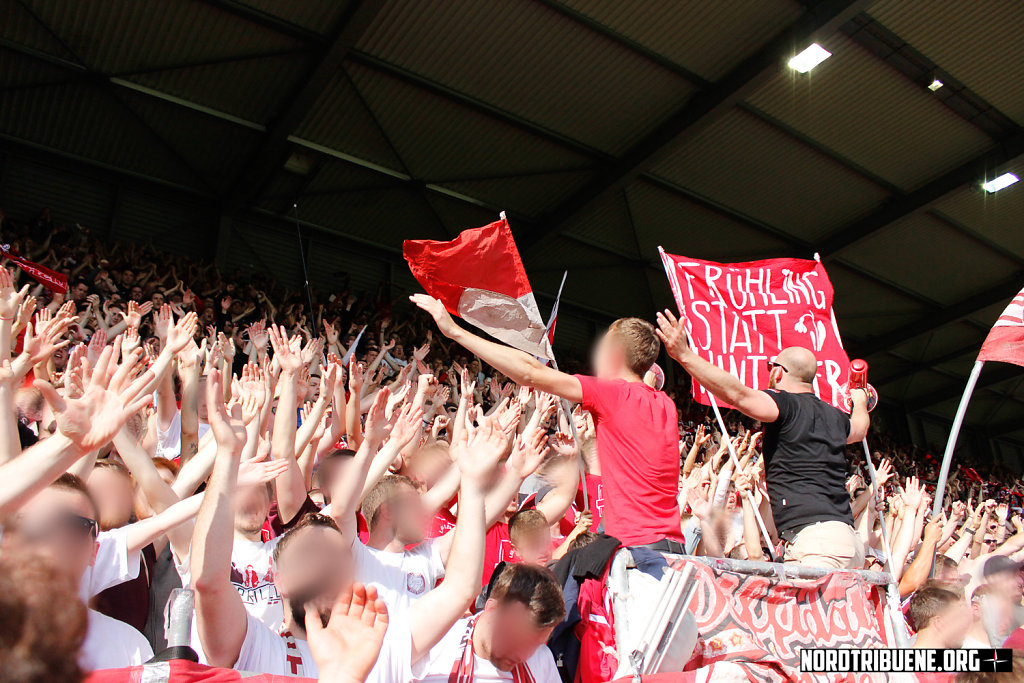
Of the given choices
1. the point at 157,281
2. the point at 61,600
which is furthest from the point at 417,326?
the point at 61,600

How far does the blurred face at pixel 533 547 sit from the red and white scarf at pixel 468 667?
2.94 ft

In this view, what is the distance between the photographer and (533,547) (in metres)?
3.72

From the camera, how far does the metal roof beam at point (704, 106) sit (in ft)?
34.3

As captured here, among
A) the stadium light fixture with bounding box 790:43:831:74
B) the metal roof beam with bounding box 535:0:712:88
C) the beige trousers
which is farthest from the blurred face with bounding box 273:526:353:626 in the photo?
the stadium light fixture with bounding box 790:43:831:74

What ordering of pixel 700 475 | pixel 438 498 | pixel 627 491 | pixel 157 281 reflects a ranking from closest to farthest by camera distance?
1. pixel 627 491
2. pixel 438 498
3. pixel 700 475
4. pixel 157 281

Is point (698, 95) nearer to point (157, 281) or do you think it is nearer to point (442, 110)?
point (442, 110)

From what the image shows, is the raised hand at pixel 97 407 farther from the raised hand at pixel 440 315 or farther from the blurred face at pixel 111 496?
the raised hand at pixel 440 315

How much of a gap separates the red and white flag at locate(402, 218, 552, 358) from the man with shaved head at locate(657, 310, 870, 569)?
133 centimetres

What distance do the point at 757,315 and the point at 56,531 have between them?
455 centimetres

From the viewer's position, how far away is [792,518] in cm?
344

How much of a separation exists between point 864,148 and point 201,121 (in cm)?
1138

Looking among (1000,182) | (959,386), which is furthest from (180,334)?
(959,386)

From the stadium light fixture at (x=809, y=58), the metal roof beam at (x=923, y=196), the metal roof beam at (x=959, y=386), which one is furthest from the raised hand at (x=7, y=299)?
the metal roof beam at (x=959, y=386)

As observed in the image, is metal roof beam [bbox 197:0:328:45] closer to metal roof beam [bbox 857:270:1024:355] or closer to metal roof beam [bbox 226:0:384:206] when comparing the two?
metal roof beam [bbox 226:0:384:206]
